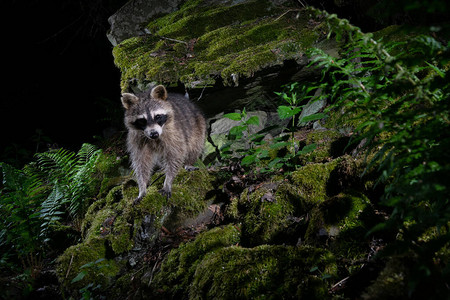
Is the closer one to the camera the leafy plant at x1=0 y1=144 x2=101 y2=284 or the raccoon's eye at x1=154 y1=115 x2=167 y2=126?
the leafy plant at x1=0 y1=144 x2=101 y2=284

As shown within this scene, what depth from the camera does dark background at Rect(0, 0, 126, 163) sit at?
8711mm

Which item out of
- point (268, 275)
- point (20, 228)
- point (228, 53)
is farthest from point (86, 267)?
point (228, 53)

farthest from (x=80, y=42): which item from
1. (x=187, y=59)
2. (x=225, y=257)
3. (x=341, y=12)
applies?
(x=225, y=257)

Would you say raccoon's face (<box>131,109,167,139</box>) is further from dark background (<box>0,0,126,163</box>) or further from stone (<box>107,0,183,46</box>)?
dark background (<box>0,0,126,163</box>)

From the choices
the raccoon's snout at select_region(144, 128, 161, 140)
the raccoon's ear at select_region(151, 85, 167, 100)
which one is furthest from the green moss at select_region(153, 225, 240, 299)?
the raccoon's ear at select_region(151, 85, 167, 100)

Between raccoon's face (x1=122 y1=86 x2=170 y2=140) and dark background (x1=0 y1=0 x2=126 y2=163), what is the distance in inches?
180

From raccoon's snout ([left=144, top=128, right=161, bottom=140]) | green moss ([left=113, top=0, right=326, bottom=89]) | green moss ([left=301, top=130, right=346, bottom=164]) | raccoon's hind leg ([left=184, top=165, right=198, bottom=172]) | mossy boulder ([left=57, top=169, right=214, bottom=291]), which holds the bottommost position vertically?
raccoon's hind leg ([left=184, top=165, right=198, bottom=172])

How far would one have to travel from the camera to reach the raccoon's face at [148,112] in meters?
4.12

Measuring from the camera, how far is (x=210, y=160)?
18.7 ft

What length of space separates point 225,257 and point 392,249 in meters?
1.22

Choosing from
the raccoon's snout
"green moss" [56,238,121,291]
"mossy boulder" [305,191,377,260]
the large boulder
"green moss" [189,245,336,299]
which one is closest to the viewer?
"green moss" [189,245,336,299]

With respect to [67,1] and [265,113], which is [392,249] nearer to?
[265,113]

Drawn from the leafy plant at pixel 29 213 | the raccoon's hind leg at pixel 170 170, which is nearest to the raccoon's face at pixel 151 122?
the raccoon's hind leg at pixel 170 170

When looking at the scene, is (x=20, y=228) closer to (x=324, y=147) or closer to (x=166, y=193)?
(x=166, y=193)
